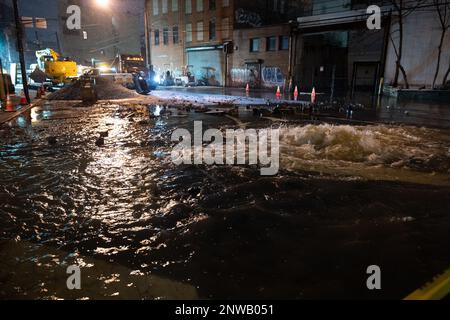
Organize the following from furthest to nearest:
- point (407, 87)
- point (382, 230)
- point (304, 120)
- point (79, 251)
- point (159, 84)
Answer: point (159, 84) → point (407, 87) → point (304, 120) → point (382, 230) → point (79, 251)

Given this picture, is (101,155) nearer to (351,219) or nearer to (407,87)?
(351,219)

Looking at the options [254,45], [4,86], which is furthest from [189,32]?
[4,86]

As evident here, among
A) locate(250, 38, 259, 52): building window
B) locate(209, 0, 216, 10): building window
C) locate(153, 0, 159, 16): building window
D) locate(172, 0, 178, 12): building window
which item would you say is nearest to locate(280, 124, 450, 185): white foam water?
locate(250, 38, 259, 52): building window

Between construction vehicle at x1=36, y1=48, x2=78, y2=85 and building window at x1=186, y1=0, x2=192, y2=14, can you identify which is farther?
building window at x1=186, y1=0, x2=192, y2=14

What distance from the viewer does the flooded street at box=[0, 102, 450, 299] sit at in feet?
9.83

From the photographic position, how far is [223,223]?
4148mm

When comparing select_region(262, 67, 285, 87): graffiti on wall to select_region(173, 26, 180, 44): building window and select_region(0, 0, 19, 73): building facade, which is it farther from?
select_region(0, 0, 19, 73): building facade

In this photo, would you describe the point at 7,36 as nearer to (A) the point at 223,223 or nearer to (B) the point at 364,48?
(B) the point at 364,48

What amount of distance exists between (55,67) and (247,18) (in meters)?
25.6

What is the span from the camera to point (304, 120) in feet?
41.6

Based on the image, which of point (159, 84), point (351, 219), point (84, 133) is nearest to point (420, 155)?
A: point (351, 219)

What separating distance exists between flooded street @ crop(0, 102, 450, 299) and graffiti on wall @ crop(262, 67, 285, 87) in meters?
30.9
